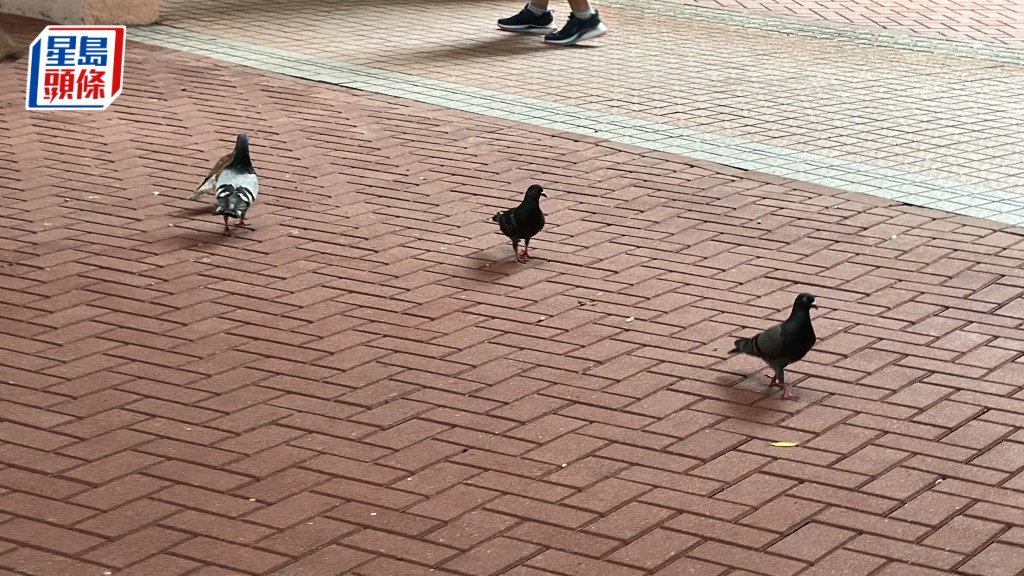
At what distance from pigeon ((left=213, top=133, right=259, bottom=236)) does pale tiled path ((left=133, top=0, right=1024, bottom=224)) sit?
2.80 m

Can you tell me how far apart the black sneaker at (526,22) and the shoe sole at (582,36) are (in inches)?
17.6

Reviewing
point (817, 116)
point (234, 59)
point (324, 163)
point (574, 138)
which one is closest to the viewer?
point (324, 163)

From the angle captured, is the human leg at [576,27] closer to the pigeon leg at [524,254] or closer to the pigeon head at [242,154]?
the pigeon head at [242,154]

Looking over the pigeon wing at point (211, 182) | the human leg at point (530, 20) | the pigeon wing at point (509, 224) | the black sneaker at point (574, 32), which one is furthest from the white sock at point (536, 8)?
the pigeon wing at point (509, 224)

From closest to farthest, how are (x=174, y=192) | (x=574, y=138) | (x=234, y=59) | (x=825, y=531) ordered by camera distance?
(x=825, y=531) → (x=174, y=192) → (x=574, y=138) → (x=234, y=59)

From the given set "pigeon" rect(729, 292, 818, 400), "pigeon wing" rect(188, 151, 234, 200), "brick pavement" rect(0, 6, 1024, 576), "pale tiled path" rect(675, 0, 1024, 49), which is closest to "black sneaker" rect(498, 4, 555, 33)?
"pale tiled path" rect(675, 0, 1024, 49)

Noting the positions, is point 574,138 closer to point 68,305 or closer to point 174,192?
point 174,192

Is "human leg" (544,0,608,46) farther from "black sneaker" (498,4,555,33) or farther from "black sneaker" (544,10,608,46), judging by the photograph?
"black sneaker" (498,4,555,33)

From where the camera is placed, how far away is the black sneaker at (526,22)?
12438 millimetres

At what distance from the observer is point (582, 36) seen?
39.7 feet

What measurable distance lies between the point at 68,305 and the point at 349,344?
1339 millimetres

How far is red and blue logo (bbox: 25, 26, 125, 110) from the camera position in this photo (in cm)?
970

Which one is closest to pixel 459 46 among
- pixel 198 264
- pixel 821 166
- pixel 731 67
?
pixel 731 67

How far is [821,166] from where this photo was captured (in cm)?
854
